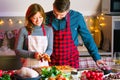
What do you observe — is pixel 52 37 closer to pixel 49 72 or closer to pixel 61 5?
pixel 61 5

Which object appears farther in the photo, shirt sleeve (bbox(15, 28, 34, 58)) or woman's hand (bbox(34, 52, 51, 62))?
shirt sleeve (bbox(15, 28, 34, 58))

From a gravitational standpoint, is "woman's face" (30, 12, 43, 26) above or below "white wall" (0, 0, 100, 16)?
below

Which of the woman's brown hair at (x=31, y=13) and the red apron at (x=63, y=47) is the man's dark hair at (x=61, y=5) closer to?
the woman's brown hair at (x=31, y=13)

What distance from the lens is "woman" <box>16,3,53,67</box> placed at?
2277mm

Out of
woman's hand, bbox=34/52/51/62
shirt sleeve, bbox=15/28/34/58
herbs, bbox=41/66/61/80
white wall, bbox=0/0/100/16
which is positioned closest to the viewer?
herbs, bbox=41/66/61/80

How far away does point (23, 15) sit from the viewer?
12.1 feet

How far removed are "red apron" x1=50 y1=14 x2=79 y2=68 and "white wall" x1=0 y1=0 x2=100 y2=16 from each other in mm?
1206

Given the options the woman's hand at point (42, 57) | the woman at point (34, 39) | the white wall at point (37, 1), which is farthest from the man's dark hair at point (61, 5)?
the white wall at point (37, 1)

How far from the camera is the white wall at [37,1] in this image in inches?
143

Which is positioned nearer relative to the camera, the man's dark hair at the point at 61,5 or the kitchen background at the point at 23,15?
the man's dark hair at the point at 61,5

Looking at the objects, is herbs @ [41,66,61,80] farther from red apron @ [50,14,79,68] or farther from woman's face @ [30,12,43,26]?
red apron @ [50,14,79,68]

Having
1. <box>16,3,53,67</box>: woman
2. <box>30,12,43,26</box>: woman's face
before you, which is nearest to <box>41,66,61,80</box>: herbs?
<box>16,3,53,67</box>: woman

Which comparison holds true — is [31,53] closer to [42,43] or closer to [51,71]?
[42,43]

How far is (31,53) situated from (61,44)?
40 centimetres
